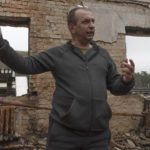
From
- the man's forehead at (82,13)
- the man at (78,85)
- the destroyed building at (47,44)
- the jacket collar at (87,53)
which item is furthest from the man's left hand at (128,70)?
the destroyed building at (47,44)

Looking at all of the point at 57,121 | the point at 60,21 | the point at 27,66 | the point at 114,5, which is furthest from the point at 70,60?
the point at 114,5

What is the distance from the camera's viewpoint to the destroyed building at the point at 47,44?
11.4 ft

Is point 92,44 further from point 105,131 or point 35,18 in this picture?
point 35,18

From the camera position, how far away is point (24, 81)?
1941cm

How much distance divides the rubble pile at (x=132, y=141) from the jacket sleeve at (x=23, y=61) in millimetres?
2863

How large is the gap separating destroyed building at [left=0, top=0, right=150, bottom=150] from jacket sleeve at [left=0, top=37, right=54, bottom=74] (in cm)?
190

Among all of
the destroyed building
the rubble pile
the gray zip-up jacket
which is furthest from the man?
the rubble pile

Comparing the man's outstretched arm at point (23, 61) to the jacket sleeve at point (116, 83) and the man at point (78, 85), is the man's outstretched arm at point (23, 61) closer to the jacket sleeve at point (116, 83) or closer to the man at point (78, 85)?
the man at point (78, 85)

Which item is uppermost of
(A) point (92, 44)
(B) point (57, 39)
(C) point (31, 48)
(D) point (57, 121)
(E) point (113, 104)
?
(B) point (57, 39)

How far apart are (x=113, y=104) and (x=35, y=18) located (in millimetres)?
2625

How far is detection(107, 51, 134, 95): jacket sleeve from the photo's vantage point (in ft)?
4.27

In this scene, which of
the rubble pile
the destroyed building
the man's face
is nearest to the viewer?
the man's face

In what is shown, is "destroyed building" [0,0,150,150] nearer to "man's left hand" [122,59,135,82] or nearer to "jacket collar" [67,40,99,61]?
"jacket collar" [67,40,99,61]

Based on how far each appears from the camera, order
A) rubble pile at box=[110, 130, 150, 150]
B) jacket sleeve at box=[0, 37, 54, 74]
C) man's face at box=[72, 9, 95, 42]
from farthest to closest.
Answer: rubble pile at box=[110, 130, 150, 150] → man's face at box=[72, 9, 95, 42] → jacket sleeve at box=[0, 37, 54, 74]
